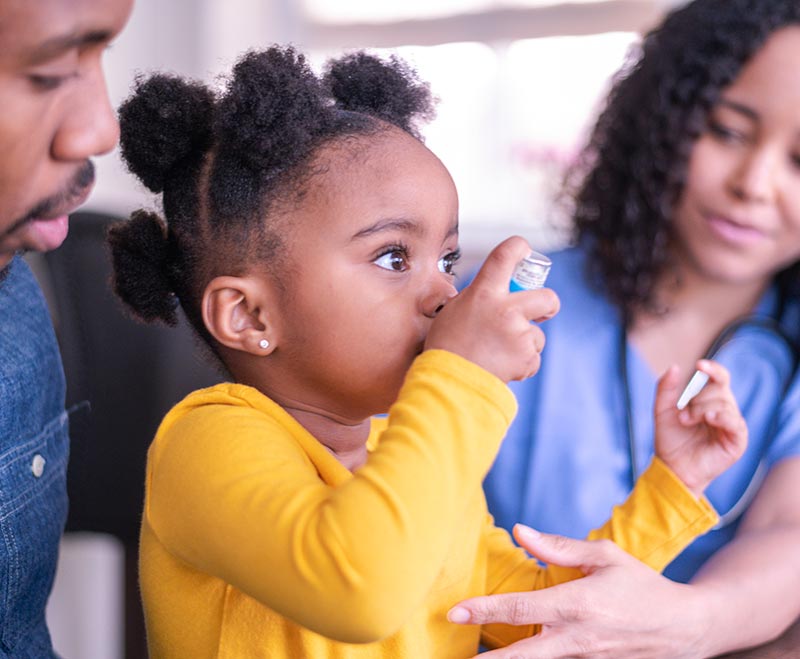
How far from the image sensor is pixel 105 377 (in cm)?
129

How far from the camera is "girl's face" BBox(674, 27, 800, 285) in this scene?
1150mm

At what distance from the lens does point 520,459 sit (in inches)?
51.3

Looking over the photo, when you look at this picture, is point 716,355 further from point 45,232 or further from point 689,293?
point 45,232

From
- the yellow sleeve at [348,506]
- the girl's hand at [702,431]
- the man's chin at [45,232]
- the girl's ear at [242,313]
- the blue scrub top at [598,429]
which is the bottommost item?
the blue scrub top at [598,429]

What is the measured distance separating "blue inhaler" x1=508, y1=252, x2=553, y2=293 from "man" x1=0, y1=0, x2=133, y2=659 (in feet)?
1.20

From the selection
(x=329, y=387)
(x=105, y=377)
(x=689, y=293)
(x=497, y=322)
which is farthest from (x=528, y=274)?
(x=105, y=377)

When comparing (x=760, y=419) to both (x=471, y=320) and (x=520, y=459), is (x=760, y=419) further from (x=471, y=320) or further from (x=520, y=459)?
(x=471, y=320)

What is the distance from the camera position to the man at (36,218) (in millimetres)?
560

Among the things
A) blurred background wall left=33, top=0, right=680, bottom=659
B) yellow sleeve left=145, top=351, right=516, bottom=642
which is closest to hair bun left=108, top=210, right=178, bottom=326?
yellow sleeve left=145, top=351, right=516, bottom=642

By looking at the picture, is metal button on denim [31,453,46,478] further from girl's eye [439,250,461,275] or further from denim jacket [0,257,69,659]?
girl's eye [439,250,461,275]

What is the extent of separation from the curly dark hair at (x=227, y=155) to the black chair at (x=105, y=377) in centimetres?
32

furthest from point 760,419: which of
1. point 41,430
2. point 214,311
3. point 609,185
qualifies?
point 41,430

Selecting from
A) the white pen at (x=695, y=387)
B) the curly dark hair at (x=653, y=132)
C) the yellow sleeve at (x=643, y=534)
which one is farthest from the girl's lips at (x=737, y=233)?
the yellow sleeve at (x=643, y=534)

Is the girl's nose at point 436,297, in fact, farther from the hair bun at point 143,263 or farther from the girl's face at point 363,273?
the hair bun at point 143,263
